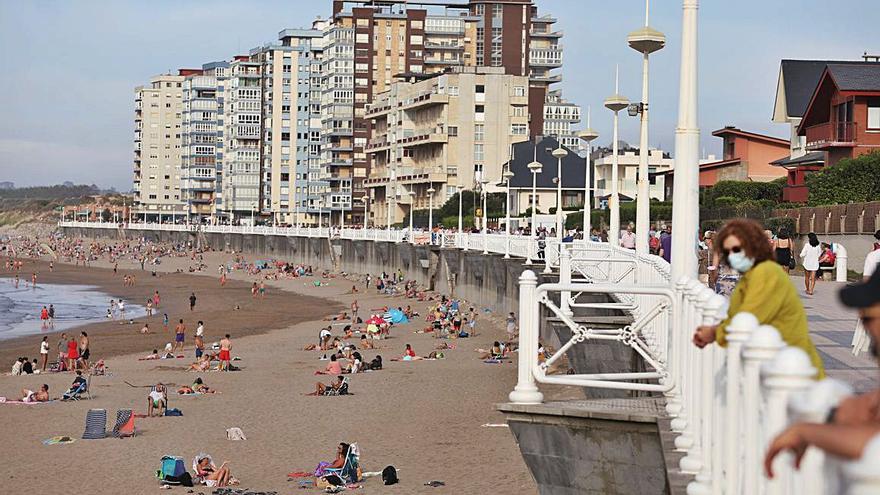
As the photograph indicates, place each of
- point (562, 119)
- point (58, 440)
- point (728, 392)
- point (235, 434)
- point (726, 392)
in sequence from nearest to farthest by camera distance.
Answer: point (728, 392) < point (726, 392) < point (235, 434) < point (58, 440) < point (562, 119)

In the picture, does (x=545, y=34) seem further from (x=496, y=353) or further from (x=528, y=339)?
(x=528, y=339)

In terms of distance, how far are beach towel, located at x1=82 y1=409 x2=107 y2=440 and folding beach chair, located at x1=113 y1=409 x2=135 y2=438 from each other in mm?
222

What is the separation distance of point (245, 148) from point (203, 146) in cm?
2555

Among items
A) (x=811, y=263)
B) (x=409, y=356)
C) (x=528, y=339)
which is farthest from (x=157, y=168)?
(x=528, y=339)

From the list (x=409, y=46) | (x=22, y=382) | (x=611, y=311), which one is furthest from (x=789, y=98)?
(x=409, y=46)

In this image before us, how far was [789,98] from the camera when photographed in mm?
56969

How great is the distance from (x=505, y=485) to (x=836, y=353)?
6.44 meters

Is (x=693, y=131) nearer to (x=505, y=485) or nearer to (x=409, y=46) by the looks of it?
(x=505, y=485)

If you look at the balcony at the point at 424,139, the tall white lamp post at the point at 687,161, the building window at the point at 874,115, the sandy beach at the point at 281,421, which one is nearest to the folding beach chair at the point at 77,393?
the sandy beach at the point at 281,421

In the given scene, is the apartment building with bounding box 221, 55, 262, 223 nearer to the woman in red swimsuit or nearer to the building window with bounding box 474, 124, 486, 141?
the building window with bounding box 474, 124, 486, 141

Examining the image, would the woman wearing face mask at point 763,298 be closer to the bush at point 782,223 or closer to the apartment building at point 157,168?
the bush at point 782,223

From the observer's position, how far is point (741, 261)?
511 centimetres

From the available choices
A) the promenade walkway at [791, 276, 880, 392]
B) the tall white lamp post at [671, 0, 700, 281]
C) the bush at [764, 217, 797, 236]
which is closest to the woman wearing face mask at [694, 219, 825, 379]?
the promenade walkway at [791, 276, 880, 392]

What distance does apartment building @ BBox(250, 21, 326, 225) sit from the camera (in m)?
142
